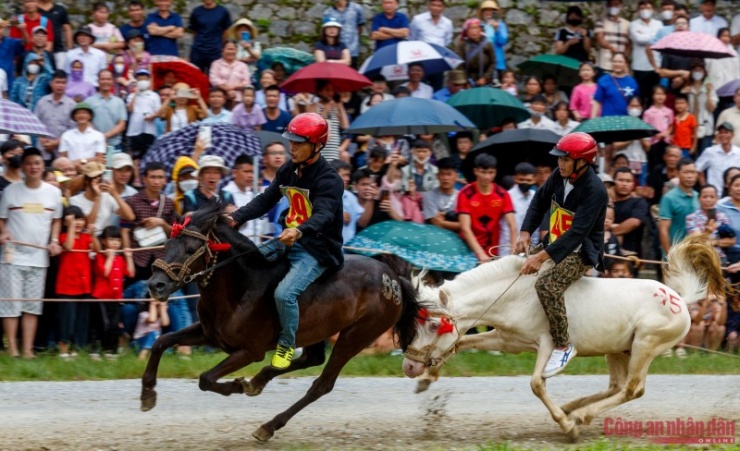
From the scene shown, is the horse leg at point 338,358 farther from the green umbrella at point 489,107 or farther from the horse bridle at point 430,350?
the green umbrella at point 489,107

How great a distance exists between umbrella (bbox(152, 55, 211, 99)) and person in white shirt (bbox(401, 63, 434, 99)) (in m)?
2.90

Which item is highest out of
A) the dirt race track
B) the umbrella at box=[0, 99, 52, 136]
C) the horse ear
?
the umbrella at box=[0, 99, 52, 136]

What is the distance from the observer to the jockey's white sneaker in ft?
30.4

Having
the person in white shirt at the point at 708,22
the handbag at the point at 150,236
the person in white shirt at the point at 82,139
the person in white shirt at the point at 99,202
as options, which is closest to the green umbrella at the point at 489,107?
the person in white shirt at the point at 708,22

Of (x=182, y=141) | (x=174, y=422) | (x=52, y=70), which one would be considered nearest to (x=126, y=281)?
(x=182, y=141)

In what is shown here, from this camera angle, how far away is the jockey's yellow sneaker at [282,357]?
29.4ft

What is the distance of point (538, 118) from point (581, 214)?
7.29 meters

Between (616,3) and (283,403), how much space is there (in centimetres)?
1121

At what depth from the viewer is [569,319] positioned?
31.0 feet

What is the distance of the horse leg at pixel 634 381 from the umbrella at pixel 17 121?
6683 millimetres

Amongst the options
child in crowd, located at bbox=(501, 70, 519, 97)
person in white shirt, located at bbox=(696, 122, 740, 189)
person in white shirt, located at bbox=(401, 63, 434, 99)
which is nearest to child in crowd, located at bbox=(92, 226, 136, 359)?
person in white shirt, located at bbox=(401, 63, 434, 99)

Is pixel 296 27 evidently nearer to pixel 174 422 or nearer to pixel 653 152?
pixel 653 152

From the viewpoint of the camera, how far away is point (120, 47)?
17.1 metres

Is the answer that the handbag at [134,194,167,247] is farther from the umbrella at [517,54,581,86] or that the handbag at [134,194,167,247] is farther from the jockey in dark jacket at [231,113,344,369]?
the umbrella at [517,54,581,86]
